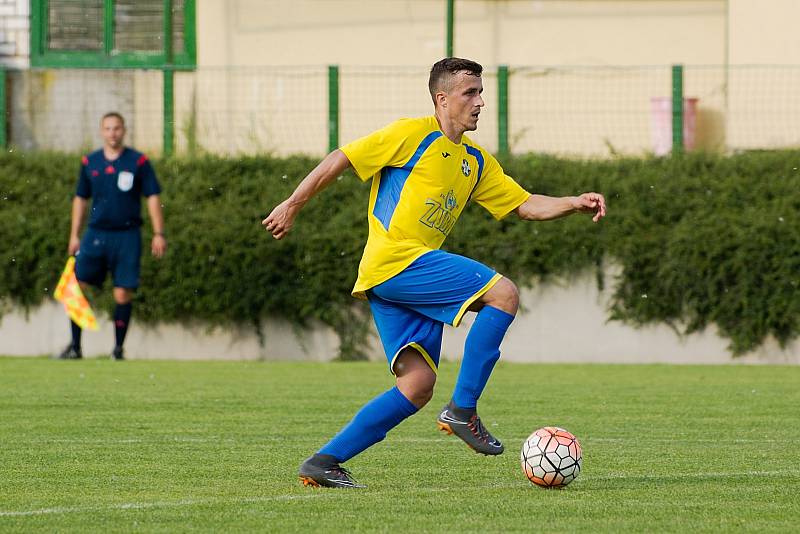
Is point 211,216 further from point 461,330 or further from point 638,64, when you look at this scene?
point 638,64

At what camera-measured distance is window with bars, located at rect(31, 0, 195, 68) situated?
69.2 ft

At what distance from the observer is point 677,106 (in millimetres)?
17422

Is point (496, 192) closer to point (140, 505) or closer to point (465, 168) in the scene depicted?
point (465, 168)

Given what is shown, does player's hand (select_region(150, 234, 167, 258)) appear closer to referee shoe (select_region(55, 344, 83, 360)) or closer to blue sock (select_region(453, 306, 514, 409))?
referee shoe (select_region(55, 344, 83, 360))

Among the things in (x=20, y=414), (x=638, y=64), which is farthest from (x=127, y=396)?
(x=638, y=64)

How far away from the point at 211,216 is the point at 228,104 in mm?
2272

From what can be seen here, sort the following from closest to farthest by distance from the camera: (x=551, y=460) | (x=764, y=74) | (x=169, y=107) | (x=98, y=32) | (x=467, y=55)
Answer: (x=551, y=460) → (x=764, y=74) → (x=169, y=107) → (x=467, y=55) → (x=98, y=32)

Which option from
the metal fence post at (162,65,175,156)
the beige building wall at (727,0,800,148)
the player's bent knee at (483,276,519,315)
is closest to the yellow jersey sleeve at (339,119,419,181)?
the player's bent knee at (483,276,519,315)

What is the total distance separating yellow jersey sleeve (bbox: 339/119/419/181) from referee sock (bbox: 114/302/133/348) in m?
9.17

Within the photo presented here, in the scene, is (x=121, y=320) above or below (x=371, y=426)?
below

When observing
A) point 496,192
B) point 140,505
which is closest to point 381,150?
point 496,192

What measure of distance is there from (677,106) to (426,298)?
444 inches

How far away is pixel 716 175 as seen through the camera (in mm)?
16734

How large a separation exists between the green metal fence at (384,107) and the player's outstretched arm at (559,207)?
Result: 972 centimetres
